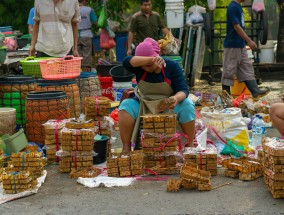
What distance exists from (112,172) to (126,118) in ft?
2.37

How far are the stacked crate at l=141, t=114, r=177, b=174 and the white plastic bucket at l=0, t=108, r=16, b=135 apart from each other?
2.05 m

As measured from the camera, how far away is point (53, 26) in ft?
34.3

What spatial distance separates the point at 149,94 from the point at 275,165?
2091mm

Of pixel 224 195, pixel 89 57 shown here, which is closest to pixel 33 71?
pixel 224 195

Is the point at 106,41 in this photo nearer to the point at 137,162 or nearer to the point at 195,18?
the point at 195,18

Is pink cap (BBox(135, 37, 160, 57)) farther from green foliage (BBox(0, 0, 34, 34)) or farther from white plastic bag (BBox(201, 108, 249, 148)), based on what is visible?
green foliage (BBox(0, 0, 34, 34))

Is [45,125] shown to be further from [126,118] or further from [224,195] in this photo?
[224,195]

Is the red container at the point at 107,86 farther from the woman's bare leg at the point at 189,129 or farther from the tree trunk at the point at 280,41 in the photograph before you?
the tree trunk at the point at 280,41

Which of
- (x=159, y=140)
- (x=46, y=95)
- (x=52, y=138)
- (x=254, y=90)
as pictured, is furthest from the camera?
(x=254, y=90)

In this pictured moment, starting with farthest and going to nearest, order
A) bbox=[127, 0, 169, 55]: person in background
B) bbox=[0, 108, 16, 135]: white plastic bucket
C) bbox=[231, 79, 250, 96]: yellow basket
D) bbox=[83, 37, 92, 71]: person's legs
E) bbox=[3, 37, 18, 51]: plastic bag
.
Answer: bbox=[83, 37, 92, 71]: person's legs
bbox=[127, 0, 169, 55]: person in background
bbox=[3, 37, 18, 51]: plastic bag
bbox=[231, 79, 250, 96]: yellow basket
bbox=[0, 108, 16, 135]: white plastic bucket

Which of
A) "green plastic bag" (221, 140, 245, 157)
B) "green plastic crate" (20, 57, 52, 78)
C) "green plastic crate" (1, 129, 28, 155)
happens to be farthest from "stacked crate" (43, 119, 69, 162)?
"green plastic crate" (20, 57, 52, 78)

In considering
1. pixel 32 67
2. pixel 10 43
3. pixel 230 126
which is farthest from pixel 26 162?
pixel 10 43

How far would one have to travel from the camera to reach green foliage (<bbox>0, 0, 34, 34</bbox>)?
66.5 ft

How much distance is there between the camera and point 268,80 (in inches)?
708
